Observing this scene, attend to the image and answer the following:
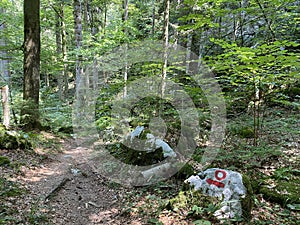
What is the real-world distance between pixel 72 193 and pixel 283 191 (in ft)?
14.6

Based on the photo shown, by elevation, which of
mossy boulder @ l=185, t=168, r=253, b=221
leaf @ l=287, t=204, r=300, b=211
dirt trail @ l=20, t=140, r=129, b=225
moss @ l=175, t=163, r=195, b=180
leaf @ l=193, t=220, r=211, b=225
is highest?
mossy boulder @ l=185, t=168, r=253, b=221

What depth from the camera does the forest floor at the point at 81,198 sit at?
137 inches

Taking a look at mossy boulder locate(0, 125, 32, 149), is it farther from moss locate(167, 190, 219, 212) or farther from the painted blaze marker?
the painted blaze marker

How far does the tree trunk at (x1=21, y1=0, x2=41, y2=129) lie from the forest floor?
6.75ft

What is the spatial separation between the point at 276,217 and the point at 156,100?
5.29 metres

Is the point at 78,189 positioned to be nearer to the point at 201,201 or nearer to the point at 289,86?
the point at 201,201

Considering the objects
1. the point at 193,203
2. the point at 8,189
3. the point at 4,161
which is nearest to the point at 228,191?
the point at 193,203

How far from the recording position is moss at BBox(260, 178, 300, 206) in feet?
11.8

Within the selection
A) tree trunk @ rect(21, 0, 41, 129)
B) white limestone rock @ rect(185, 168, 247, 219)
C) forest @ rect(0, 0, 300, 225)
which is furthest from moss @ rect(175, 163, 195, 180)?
tree trunk @ rect(21, 0, 41, 129)

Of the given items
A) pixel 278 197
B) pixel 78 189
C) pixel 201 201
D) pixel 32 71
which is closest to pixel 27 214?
pixel 78 189

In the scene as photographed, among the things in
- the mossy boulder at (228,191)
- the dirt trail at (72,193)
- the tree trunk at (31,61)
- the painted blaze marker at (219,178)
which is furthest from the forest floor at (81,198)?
the tree trunk at (31,61)

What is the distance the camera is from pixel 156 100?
25.6 feet

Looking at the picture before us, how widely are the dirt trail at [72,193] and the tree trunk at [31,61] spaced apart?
2.27 meters

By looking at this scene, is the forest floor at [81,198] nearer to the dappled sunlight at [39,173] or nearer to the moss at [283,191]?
the dappled sunlight at [39,173]
